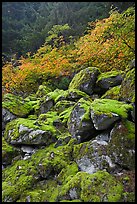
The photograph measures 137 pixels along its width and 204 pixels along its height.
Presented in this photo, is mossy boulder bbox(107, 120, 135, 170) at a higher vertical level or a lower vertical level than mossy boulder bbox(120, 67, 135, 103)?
lower

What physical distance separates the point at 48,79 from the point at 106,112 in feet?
32.9

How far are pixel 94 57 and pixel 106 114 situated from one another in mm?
7484

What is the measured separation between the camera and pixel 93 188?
5863 millimetres

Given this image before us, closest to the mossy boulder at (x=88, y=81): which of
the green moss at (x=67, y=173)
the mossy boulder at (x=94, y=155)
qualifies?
the mossy boulder at (x=94, y=155)

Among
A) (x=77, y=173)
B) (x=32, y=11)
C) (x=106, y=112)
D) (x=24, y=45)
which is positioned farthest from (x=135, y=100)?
(x=32, y=11)

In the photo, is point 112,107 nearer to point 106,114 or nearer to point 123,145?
point 106,114

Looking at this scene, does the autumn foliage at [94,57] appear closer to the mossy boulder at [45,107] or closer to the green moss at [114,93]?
the green moss at [114,93]

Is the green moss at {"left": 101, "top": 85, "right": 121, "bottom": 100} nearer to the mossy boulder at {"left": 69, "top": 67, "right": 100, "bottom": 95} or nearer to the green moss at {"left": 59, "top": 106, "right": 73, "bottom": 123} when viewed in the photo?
the mossy boulder at {"left": 69, "top": 67, "right": 100, "bottom": 95}

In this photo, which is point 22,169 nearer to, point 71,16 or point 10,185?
point 10,185

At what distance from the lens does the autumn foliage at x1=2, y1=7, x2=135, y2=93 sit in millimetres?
9992

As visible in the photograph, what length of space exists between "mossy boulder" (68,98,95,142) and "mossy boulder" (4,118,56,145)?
844 mm

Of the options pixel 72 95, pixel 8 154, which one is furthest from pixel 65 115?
pixel 8 154

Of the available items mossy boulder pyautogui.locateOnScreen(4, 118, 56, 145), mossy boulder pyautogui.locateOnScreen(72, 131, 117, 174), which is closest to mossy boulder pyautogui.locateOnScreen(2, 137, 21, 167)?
mossy boulder pyautogui.locateOnScreen(4, 118, 56, 145)

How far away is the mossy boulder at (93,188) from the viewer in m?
5.71
